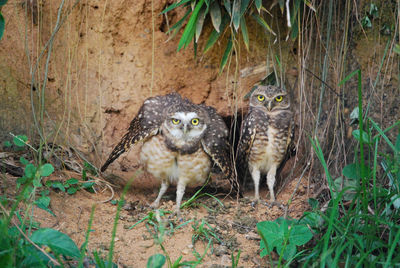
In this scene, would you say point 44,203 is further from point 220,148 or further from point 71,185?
point 220,148

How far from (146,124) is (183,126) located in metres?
0.38

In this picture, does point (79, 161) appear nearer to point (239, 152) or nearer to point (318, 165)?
point (239, 152)

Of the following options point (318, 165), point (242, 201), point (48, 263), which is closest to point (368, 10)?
point (318, 165)

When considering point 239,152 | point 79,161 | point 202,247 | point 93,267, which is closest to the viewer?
point 93,267

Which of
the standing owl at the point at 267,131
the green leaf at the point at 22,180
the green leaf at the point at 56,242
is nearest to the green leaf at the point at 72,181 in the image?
the green leaf at the point at 22,180

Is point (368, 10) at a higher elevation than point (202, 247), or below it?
higher

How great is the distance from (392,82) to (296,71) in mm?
904

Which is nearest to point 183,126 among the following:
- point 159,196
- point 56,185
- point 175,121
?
point 175,121

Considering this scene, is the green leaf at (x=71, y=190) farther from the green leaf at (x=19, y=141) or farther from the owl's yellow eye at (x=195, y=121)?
the owl's yellow eye at (x=195, y=121)

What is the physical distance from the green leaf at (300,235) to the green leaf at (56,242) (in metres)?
1.18

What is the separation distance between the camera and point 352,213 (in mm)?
2438

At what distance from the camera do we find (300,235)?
243 centimetres

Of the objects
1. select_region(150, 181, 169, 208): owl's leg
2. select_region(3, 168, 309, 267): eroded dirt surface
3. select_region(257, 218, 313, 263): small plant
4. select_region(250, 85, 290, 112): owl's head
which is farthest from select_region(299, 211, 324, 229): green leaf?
select_region(250, 85, 290, 112): owl's head

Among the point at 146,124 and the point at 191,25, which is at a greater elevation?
the point at 191,25
